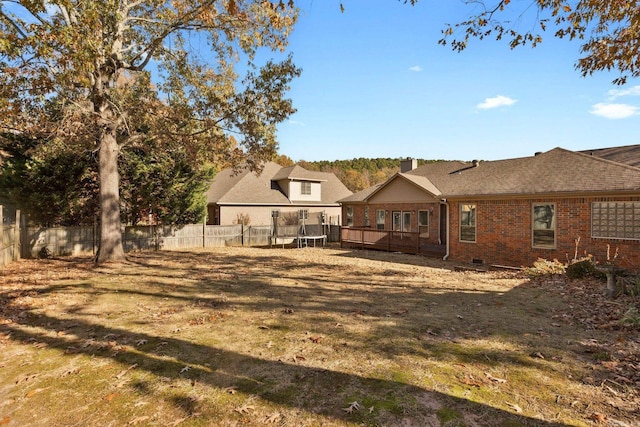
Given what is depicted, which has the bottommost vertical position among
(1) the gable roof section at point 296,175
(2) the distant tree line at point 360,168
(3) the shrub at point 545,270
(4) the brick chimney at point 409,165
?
(3) the shrub at point 545,270

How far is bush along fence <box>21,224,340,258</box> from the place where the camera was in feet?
51.9

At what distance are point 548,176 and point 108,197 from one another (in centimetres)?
1852

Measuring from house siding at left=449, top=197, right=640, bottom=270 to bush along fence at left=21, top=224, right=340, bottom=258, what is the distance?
12.7 meters

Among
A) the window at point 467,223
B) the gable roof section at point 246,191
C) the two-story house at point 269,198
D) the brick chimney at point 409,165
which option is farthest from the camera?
the brick chimney at point 409,165

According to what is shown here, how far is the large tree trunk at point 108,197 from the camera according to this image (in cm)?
1355

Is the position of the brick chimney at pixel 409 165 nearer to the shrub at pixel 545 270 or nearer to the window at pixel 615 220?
the window at pixel 615 220

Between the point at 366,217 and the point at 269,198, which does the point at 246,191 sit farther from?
the point at 366,217

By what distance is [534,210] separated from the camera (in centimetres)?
1427

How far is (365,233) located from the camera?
888 inches

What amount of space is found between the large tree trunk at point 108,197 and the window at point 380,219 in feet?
54.0

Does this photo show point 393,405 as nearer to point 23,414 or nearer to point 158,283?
point 23,414

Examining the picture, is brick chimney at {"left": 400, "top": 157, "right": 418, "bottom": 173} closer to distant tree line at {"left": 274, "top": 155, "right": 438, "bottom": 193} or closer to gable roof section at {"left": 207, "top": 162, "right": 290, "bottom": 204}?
gable roof section at {"left": 207, "top": 162, "right": 290, "bottom": 204}

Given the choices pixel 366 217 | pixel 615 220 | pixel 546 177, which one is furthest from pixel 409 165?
pixel 615 220

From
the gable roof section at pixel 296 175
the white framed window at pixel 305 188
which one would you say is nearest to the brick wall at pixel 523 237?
the gable roof section at pixel 296 175
